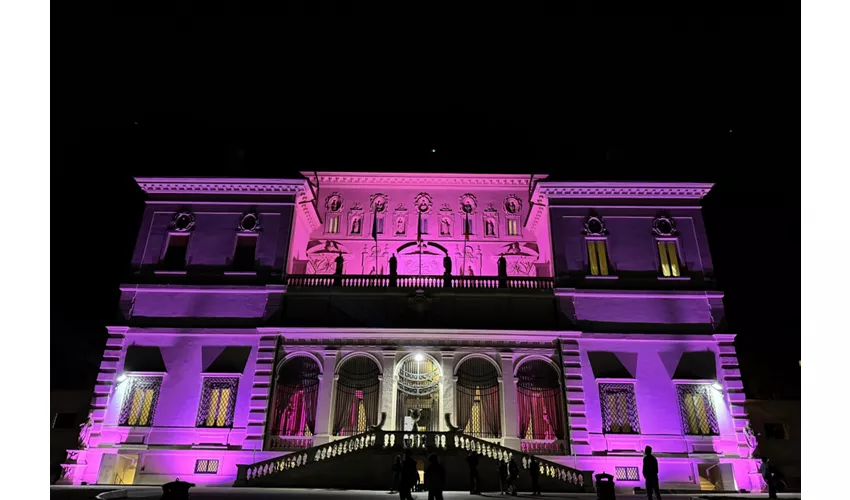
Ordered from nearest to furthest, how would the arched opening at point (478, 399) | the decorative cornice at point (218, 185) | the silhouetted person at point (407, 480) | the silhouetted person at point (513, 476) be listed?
the silhouetted person at point (407, 480)
the silhouetted person at point (513, 476)
the arched opening at point (478, 399)
the decorative cornice at point (218, 185)

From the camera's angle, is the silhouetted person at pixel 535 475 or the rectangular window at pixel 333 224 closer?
the silhouetted person at pixel 535 475

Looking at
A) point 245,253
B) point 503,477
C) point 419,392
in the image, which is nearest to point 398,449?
point 503,477

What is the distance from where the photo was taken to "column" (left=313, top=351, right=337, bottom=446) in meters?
23.8

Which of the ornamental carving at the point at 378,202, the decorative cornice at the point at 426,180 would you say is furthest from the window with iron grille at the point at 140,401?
the ornamental carving at the point at 378,202

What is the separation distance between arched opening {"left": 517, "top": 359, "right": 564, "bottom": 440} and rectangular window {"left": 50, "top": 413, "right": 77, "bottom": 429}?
2611cm

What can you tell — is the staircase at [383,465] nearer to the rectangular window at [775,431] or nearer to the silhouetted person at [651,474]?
the silhouetted person at [651,474]

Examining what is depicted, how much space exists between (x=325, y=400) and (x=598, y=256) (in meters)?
14.8

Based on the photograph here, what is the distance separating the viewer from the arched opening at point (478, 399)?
24672 millimetres

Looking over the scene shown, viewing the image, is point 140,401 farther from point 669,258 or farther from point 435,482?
point 669,258

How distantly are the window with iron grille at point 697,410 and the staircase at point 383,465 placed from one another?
6087mm

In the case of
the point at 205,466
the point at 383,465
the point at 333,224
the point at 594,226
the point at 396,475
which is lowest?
the point at 396,475

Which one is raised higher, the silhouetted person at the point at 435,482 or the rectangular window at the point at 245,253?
the rectangular window at the point at 245,253

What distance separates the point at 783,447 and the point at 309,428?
90.9ft

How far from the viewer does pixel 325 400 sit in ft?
80.5
